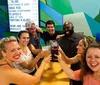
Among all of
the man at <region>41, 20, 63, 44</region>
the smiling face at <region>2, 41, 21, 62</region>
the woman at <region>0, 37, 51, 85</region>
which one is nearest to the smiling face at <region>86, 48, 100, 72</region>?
the woman at <region>0, 37, 51, 85</region>

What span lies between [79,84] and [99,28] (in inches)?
110

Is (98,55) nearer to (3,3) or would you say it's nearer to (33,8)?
(33,8)

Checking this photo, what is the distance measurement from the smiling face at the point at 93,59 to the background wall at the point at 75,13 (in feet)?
10.1

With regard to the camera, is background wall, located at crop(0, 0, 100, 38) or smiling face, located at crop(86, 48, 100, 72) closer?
smiling face, located at crop(86, 48, 100, 72)

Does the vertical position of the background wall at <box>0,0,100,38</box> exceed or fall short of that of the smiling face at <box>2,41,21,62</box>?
it exceeds it

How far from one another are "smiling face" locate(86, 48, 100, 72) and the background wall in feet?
10.1

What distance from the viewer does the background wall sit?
194 inches

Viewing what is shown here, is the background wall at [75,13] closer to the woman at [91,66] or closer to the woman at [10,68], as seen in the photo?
the woman at [91,66]

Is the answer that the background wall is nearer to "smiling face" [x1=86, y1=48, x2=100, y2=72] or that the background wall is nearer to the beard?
the beard

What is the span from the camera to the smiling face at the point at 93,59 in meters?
1.92

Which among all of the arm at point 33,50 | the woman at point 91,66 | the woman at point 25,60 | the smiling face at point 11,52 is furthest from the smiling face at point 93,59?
the arm at point 33,50

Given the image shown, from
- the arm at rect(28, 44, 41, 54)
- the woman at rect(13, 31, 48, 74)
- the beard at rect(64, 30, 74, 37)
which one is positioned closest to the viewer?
the woman at rect(13, 31, 48, 74)

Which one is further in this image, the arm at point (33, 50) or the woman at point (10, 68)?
the arm at point (33, 50)

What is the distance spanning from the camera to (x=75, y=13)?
16.6 ft
